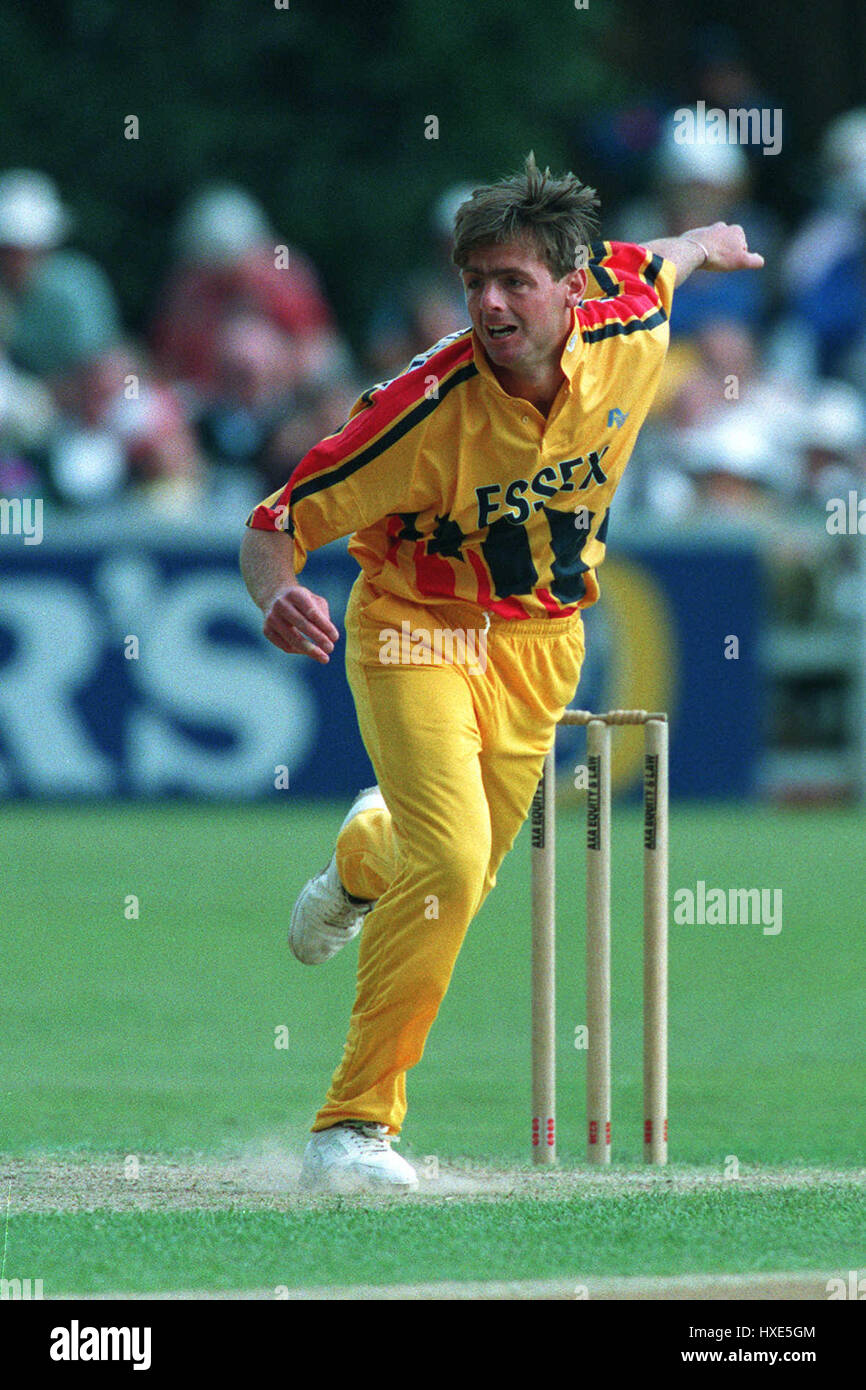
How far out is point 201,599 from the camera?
12.6 metres

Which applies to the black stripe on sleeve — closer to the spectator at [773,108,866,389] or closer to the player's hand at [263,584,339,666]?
the player's hand at [263,584,339,666]

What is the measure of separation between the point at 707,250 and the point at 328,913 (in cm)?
198

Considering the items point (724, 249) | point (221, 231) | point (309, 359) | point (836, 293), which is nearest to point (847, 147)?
point (836, 293)

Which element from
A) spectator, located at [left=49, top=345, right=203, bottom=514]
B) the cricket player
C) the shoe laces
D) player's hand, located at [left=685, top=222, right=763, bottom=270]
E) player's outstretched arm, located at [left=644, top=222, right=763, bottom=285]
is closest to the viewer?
the cricket player

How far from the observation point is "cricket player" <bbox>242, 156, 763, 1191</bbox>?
220 inches

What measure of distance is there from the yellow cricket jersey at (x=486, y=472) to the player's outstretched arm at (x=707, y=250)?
24 centimetres

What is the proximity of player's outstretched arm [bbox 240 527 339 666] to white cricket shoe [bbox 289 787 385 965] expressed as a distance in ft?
2.81

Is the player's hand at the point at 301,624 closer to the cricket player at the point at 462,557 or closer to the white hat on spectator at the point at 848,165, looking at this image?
the cricket player at the point at 462,557

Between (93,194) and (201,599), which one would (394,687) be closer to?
(201,599)

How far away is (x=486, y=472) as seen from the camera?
568 cm

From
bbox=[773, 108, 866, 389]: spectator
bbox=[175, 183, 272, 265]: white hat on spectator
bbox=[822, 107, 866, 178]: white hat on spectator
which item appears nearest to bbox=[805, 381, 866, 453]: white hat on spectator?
bbox=[773, 108, 866, 389]: spectator

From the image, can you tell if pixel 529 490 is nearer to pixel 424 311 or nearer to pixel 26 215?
pixel 424 311

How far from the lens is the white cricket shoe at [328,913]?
632cm
